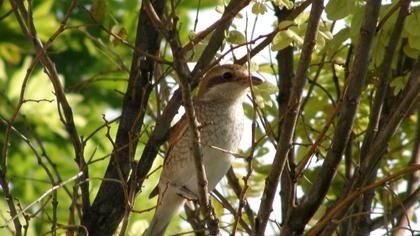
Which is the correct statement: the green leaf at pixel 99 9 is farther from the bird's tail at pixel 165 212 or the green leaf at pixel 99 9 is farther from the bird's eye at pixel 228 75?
the bird's tail at pixel 165 212

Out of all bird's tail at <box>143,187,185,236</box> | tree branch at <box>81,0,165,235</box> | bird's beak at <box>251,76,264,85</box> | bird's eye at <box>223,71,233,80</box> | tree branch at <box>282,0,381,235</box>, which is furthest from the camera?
bird's eye at <box>223,71,233,80</box>

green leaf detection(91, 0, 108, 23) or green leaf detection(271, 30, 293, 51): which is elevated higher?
green leaf detection(91, 0, 108, 23)

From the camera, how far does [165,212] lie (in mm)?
4684

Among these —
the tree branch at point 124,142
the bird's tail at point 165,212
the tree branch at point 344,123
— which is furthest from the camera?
the bird's tail at point 165,212

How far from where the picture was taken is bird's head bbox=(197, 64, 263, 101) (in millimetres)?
4703

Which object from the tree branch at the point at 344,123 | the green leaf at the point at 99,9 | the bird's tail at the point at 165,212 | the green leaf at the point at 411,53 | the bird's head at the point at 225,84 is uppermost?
the bird's head at the point at 225,84

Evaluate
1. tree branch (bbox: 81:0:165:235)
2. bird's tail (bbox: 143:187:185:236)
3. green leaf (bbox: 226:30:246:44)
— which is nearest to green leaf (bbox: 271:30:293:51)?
green leaf (bbox: 226:30:246:44)

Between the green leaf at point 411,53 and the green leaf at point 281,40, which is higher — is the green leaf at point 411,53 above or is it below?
above

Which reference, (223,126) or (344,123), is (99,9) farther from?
(344,123)

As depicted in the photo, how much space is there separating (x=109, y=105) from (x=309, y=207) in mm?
5336

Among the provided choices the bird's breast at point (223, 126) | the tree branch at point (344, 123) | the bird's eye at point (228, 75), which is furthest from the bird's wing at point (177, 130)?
the tree branch at point (344, 123)

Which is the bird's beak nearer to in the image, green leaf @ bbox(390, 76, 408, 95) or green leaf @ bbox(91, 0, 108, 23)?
green leaf @ bbox(390, 76, 408, 95)

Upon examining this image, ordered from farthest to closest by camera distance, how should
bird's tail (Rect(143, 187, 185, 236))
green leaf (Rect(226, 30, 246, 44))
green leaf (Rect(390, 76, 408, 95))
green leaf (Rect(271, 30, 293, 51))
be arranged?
bird's tail (Rect(143, 187, 185, 236))
green leaf (Rect(390, 76, 408, 95))
green leaf (Rect(226, 30, 246, 44))
green leaf (Rect(271, 30, 293, 51))

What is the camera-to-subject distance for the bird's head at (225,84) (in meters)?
4.70
